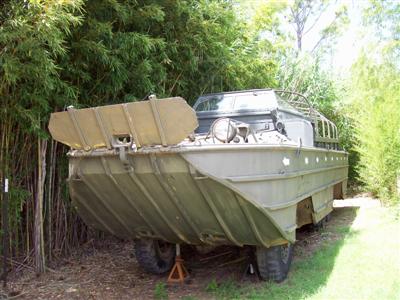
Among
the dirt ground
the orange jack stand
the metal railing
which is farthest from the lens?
the metal railing

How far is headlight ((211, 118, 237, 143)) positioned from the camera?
12.2ft

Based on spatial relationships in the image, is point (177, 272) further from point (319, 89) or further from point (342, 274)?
point (319, 89)

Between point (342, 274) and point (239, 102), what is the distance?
2181 mm

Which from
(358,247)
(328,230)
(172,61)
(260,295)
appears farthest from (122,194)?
(328,230)

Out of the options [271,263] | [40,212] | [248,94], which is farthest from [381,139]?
[40,212]

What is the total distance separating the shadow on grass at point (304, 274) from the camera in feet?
13.7

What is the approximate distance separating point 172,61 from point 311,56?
29.4ft

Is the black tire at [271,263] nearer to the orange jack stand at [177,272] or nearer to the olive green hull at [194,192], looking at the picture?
the olive green hull at [194,192]

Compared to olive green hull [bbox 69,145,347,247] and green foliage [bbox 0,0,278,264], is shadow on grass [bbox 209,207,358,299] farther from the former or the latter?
green foliage [bbox 0,0,278,264]

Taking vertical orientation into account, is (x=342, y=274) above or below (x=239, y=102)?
below

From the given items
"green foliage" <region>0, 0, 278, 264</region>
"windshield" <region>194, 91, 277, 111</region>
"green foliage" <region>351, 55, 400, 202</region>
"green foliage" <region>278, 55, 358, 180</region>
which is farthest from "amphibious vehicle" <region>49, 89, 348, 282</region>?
"green foliage" <region>278, 55, 358, 180</region>

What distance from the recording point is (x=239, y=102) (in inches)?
211

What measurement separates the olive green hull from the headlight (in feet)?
0.51

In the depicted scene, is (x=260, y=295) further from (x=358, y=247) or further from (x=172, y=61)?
(x=172, y=61)
